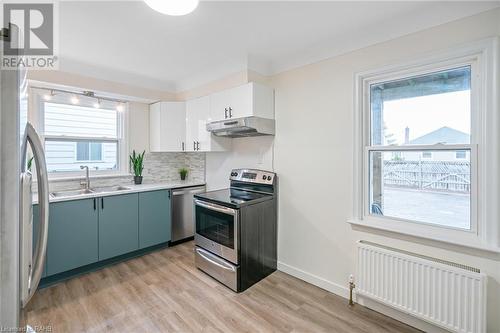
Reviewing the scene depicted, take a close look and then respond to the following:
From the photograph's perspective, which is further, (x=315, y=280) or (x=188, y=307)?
(x=315, y=280)

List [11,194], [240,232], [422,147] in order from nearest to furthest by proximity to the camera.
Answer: [11,194], [422,147], [240,232]

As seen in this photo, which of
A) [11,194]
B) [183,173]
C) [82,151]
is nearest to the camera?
[11,194]

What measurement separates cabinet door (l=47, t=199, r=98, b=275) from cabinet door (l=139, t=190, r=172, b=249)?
559 mm

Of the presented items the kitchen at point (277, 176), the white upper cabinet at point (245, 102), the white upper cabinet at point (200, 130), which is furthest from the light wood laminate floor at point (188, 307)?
the white upper cabinet at point (245, 102)

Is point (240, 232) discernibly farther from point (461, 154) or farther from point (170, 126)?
point (170, 126)

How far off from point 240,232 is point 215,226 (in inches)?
15.8

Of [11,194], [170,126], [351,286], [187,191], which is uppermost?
[170,126]

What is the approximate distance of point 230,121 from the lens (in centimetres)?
278

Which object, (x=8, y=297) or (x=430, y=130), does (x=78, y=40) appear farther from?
(x=430, y=130)

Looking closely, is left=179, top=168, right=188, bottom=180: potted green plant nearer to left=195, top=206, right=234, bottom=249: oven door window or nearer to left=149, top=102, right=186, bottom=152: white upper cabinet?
left=149, top=102, right=186, bottom=152: white upper cabinet

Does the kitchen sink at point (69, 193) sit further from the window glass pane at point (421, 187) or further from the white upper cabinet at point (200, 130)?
the window glass pane at point (421, 187)

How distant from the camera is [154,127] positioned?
12.4 ft

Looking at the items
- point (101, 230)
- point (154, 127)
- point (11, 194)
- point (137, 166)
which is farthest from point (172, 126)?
point (11, 194)

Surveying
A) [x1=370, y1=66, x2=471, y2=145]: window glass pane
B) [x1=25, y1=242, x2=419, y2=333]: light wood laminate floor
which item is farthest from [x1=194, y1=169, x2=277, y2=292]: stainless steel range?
[x1=370, y1=66, x2=471, y2=145]: window glass pane
